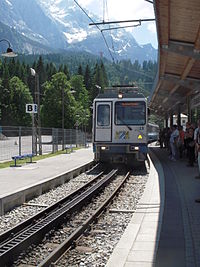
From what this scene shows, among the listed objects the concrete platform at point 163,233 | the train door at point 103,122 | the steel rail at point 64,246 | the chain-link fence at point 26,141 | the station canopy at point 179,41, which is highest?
the station canopy at point 179,41

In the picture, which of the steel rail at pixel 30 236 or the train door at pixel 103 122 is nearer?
the steel rail at pixel 30 236

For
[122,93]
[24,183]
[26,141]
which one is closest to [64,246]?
[24,183]

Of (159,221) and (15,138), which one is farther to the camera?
(15,138)

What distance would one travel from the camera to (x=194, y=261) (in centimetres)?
494

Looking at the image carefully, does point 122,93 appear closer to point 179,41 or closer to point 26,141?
point 179,41

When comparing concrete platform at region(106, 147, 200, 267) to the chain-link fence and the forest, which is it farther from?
the forest

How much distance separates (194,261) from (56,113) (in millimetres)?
58747

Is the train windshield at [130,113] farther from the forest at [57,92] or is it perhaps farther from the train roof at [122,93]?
the forest at [57,92]

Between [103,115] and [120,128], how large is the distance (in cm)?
98

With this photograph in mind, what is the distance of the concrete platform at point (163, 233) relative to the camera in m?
5.04

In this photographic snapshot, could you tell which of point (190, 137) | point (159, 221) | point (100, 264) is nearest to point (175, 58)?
point (190, 137)

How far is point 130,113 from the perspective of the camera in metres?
17.3

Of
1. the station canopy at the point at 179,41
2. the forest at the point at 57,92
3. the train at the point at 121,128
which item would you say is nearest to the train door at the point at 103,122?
the train at the point at 121,128

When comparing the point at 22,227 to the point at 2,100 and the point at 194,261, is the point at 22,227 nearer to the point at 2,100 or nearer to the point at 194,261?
the point at 194,261
